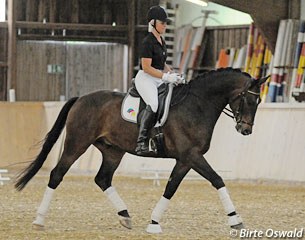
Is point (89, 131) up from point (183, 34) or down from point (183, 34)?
up

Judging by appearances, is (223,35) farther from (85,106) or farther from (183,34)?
(85,106)

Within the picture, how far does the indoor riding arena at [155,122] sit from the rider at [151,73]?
2 cm

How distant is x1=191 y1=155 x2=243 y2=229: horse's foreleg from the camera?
7727 millimetres

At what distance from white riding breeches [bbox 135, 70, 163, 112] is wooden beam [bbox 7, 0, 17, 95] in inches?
655

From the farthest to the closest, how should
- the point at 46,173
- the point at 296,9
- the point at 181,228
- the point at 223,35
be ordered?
the point at 223,35
the point at 296,9
the point at 46,173
the point at 181,228

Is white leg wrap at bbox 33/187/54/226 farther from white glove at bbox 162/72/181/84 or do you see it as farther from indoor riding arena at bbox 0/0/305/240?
white glove at bbox 162/72/181/84

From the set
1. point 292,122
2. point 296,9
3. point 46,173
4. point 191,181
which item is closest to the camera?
point 292,122

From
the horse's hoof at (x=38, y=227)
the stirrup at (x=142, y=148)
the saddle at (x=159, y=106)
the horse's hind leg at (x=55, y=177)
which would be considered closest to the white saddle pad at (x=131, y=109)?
the saddle at (x=159, y=106)

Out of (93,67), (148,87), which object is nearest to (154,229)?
(148,87)

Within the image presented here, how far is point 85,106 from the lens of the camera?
8750mm

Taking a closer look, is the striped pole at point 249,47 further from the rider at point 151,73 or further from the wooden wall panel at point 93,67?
the rider at point 151,73

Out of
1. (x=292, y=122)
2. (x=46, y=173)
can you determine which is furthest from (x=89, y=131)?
(x=46, y=173)

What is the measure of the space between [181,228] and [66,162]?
130cm

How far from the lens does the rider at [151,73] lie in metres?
8.23
